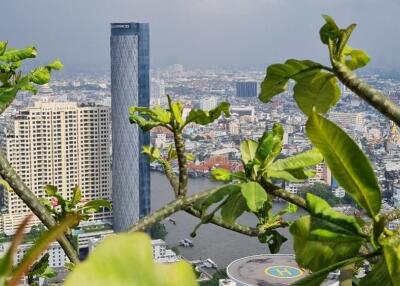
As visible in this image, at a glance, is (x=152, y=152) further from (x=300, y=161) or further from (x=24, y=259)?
(x=24, y=259)

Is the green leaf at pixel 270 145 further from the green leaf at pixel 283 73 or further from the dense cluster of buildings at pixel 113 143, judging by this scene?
the dense cluster of buildings at pixel 113 143

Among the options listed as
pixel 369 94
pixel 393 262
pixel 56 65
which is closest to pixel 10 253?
pixel 393 262

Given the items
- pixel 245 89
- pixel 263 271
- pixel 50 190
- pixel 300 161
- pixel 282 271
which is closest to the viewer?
pixel 300 161

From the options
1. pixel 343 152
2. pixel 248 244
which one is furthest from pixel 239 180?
pixel 248 244

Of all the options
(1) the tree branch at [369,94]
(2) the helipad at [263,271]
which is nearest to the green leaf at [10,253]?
(1) the tree branch at [369,94]

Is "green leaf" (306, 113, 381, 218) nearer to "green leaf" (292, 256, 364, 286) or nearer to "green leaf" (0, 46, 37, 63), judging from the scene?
"green leaf" (292, 256, 364, 286)
